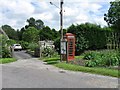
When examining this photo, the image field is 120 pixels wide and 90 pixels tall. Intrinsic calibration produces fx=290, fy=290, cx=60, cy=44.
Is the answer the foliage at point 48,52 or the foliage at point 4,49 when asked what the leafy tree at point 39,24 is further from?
the foliage at point 4,49

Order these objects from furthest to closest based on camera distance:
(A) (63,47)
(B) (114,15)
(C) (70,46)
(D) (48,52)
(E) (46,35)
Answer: (E) (46,35), (B) (114,15), (D) (48,52), (C) (70,46), (A) (63,47)

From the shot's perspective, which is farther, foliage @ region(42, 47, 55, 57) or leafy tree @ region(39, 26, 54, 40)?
leafy tree @ region(39, 26, 54, 40)

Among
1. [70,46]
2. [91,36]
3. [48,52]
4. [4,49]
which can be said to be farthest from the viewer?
[91,36]

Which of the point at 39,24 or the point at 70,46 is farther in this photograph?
the point at 39,24

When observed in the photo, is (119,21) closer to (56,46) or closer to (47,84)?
(56,46)

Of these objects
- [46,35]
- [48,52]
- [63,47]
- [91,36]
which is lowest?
[48,52]

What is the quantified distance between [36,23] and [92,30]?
105664mm

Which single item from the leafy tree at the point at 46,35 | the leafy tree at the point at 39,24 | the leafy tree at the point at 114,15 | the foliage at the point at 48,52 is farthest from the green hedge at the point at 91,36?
the leafy tree at the point at 39,24

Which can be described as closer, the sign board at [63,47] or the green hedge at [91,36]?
the sign board at [63,47]

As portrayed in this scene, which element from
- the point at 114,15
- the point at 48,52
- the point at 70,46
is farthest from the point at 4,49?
the point at 114,15

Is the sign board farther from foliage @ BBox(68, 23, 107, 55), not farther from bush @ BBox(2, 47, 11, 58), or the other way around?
bush @ BBox(2, 47, 11, 58)

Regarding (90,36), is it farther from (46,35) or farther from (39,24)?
(39,24)

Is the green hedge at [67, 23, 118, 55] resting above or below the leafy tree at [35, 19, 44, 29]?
below

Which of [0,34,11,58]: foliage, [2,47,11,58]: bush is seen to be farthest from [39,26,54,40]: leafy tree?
[2,47,11,58]: bush
